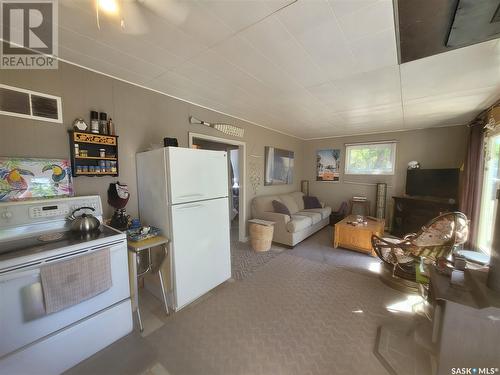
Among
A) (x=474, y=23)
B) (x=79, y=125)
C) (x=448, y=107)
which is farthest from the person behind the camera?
(x=448, y=107)

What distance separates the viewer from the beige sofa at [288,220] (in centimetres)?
366

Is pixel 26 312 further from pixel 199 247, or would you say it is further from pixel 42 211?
pixel 199 247

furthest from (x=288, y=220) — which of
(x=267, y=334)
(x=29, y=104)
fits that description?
(x=29, y=104)

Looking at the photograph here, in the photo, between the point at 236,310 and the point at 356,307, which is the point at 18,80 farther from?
the point at 356,307

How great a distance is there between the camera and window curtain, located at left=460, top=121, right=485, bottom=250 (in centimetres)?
318

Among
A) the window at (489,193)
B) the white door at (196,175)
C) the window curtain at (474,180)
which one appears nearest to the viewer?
the white door at (196,175)

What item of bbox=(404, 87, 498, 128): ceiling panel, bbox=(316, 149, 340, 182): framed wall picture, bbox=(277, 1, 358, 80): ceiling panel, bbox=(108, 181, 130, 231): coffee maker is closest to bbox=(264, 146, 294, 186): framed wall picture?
bbox=(316, 149, 340, 182): framed wall picture

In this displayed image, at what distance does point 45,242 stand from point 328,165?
5.57 m

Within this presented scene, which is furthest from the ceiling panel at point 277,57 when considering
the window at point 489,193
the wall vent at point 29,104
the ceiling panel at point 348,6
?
the window at point 489,193

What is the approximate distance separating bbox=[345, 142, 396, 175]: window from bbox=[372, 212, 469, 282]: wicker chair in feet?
8.59

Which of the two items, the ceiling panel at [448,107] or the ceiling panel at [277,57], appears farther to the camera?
the ceiling panel at [448,107]

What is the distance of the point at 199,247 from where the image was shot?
2158 millimetres

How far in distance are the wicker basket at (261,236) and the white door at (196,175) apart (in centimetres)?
131

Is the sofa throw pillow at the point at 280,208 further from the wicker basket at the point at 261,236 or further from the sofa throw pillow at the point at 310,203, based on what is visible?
the sofa throw pillow at the point at 310,203
